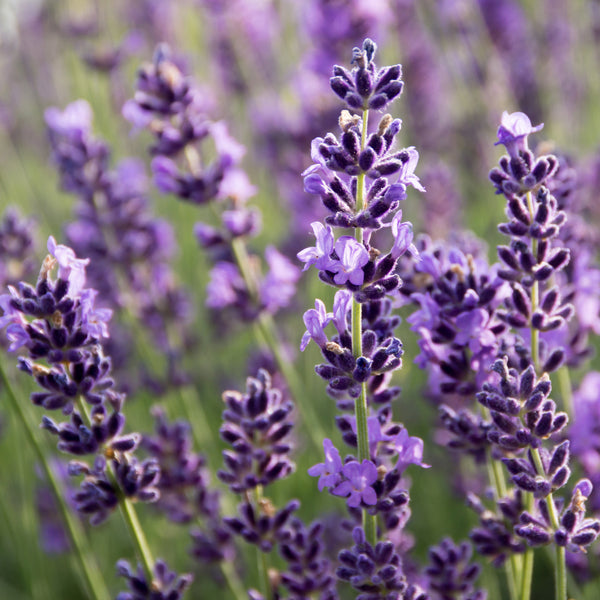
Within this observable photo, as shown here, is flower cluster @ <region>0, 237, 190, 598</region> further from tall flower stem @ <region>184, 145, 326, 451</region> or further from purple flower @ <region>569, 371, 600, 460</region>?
purple flower @ <region>569, 371, 600, 460</region>

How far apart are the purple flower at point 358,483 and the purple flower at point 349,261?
12.8 inches

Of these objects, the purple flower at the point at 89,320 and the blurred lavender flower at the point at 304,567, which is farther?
the blurred lavender flower at the point at 304,567

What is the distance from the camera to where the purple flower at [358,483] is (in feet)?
4.47

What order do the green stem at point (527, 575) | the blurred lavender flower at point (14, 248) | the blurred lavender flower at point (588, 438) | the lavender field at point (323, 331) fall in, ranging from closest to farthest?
the lavender field at point (323, 331)
the green stem at point (527, 575)
the blurred lavender flower at point (588, 438)
the blurred lavender flower at point (14, 248)

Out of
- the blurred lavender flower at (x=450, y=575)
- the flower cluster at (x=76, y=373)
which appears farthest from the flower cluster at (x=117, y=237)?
the blurred lavender flower at (x=450, y=575)

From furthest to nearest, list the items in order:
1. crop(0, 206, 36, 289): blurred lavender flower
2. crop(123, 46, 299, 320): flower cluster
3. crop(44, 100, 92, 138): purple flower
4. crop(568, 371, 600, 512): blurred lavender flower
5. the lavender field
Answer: crop(44, 100, 92, 138): purple flower → crop(0, 206, 36, 289): blurred lavender flower → crop(123, 46, 299, 320): flower cluster → crop(568, 371, 600, 512): blurred lavender flower → the lavender field

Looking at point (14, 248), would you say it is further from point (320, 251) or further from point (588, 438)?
point (588, 438)

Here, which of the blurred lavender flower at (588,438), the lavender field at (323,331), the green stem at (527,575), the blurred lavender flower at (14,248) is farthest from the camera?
the blurred lavender flower at (14,248)

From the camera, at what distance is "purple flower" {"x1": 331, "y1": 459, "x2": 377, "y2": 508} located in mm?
1362

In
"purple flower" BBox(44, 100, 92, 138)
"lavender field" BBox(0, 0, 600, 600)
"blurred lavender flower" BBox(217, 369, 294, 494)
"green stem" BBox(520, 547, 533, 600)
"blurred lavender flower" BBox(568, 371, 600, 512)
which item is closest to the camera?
"lavender field" BBox(0, 0, 600, 600)

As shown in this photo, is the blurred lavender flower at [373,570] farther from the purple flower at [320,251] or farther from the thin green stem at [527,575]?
the purple flower at [320,251]

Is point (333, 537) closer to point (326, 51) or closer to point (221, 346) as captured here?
point (221, 346)

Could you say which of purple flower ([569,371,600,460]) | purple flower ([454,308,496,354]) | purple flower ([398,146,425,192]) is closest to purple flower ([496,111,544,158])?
purple flower ([398,146,425,192])

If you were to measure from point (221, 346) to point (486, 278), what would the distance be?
2.76 metres
